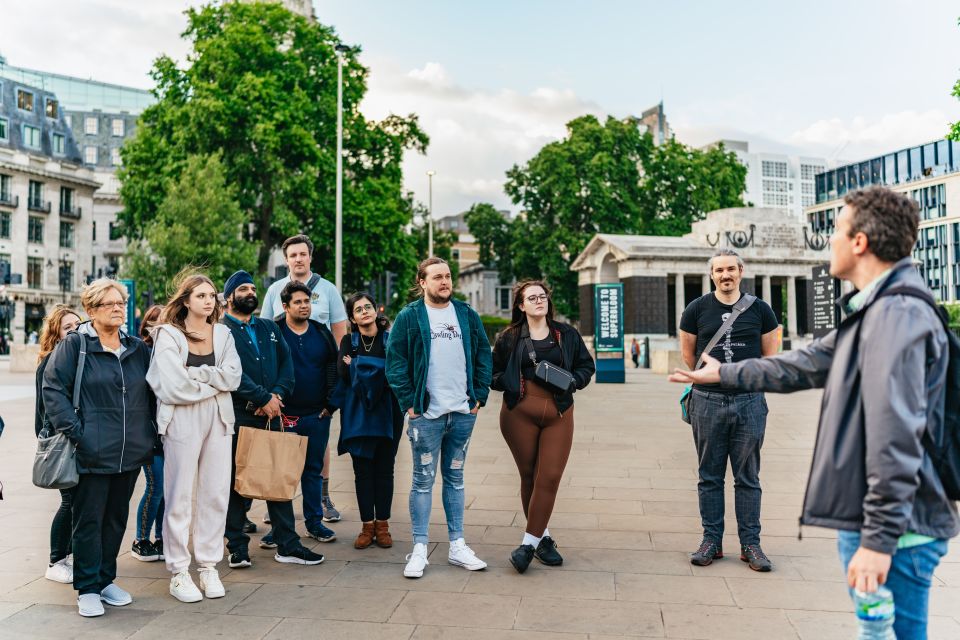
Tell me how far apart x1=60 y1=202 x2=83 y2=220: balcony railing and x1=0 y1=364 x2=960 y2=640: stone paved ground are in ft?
192

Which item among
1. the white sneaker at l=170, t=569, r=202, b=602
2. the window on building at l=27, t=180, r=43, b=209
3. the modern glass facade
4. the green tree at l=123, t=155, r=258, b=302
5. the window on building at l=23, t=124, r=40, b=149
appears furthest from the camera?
the modern glass facade

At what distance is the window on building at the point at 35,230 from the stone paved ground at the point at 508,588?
56.4m

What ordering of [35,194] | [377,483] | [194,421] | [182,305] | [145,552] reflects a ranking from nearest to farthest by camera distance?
[194,421] → [182,305] → [145,552] → [377,483] → [35,194]

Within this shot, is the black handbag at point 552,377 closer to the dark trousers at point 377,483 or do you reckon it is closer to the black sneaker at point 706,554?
the dark trousers at point 377,483

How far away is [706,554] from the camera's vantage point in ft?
17.9

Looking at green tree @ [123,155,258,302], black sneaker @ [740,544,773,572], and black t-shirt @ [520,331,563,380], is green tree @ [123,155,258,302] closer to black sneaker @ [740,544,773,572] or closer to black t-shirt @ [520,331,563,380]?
black t-shirt @ [520,331,563,380]

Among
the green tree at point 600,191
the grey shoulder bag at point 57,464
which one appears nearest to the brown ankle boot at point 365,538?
the grey shoulder bag at point 57,464

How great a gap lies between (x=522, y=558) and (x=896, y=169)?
97.5 metres

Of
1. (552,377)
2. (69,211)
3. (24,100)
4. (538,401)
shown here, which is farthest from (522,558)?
(24,100)

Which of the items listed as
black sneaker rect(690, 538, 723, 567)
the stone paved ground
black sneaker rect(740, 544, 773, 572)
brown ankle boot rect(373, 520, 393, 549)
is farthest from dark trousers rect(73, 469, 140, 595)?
black sneaker rect(740, 544, 773, 572)

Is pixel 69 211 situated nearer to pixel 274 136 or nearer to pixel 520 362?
pixel 274 136

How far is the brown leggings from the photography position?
5.41 meters

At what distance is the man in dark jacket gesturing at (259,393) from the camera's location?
545 centimetres

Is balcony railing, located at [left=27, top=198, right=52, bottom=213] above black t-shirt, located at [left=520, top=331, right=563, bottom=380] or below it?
above
